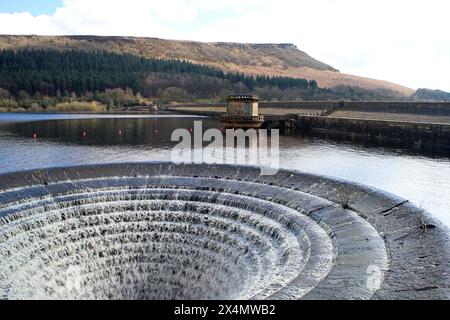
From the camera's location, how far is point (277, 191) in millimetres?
20938

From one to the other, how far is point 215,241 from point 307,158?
1800 cm

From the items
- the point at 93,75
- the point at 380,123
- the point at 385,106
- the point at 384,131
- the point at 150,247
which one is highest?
the point at 93,75

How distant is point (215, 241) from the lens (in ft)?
56.8

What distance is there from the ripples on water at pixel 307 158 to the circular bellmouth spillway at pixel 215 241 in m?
4.56

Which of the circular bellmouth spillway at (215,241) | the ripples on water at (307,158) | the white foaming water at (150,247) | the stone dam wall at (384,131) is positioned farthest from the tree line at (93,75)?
the white foaming water at (150,247)

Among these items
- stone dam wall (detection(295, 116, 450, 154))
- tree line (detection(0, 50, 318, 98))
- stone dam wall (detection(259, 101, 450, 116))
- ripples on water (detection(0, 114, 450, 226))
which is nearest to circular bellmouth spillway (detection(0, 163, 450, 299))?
ripples on water (detection(0, 114, 450, 226))

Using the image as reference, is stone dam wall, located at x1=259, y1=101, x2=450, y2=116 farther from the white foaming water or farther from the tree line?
the tree line

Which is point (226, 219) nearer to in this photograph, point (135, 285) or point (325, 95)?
point (135, 285)

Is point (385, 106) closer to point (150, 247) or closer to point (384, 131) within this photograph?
point (384, 131)

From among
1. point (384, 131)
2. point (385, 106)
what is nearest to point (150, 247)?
point (384, 131)

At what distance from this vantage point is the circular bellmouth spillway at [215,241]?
12281 millimetres

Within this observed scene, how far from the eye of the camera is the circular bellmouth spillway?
12.3 m
